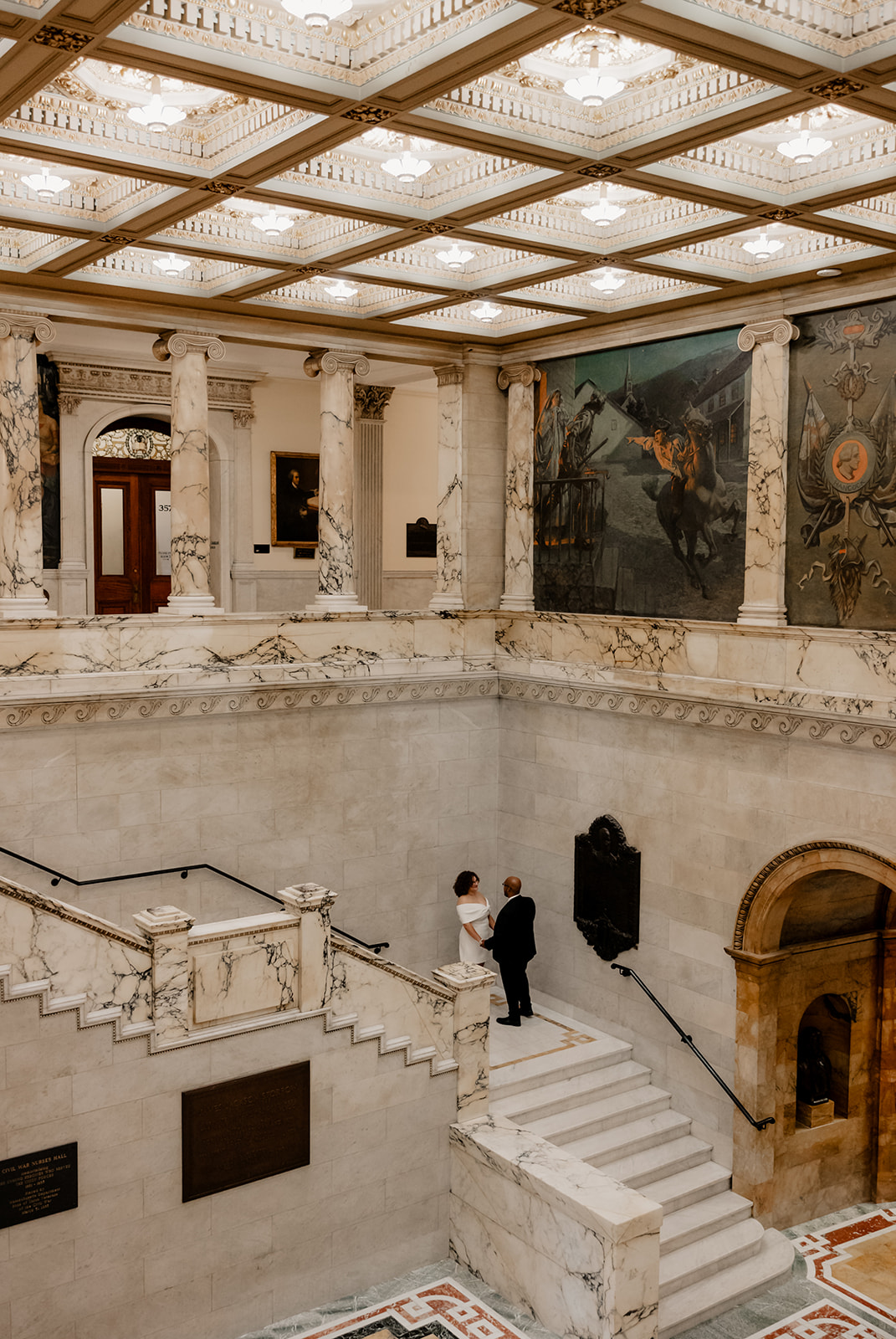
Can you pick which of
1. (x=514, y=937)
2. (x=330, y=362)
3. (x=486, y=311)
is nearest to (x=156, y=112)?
(x=486, y=311)

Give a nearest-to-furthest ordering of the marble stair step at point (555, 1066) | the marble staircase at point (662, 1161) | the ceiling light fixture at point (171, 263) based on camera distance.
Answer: the marble staircase at point (662, 1161), the ceiling light fixture at point (171, 263), the marble stair step at point (555, 1066)

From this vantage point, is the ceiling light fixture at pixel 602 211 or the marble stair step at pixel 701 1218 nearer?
the ceiling light fixture at pixel 602 211

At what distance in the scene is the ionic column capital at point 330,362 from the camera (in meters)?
13.9

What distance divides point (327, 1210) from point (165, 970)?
2.81m

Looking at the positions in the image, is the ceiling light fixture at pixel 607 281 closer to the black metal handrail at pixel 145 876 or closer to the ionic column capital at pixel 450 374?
the ionic column capital at pixel 450 374

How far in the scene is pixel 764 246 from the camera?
10641mm

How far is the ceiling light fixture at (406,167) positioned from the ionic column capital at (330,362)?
5.10 meters

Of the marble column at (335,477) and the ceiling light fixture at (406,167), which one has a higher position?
the ceiling light fixture at (406,167)

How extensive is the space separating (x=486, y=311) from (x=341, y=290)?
64.6 inches

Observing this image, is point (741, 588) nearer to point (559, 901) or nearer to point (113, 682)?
point (559, 901)

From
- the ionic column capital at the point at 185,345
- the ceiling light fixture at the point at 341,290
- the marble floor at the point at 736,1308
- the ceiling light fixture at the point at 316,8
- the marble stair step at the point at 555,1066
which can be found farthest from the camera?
the ionic column capital at the point at 185,345

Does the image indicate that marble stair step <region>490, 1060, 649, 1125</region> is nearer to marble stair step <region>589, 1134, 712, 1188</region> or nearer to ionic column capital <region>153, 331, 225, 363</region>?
marble stair step <region>589, 1134, 712, 1188</region>

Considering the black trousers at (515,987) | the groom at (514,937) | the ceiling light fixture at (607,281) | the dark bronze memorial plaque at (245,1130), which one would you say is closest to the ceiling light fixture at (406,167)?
the ceiling light fixture at (607,281)

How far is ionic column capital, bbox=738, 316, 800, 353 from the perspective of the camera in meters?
11.6
